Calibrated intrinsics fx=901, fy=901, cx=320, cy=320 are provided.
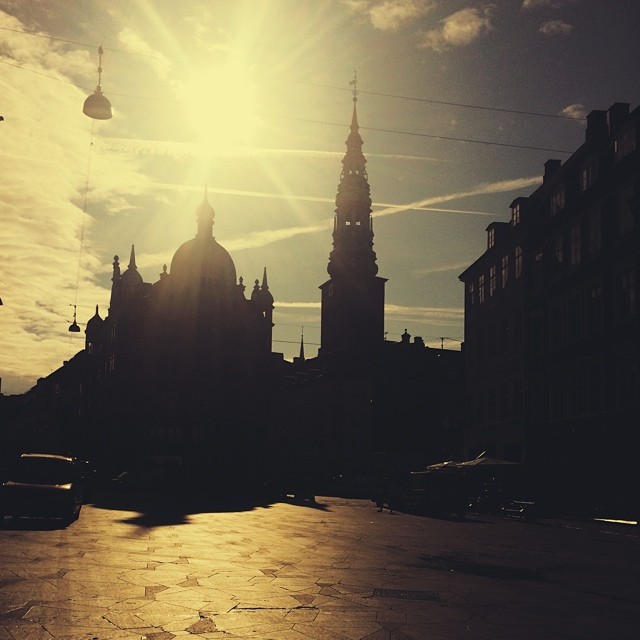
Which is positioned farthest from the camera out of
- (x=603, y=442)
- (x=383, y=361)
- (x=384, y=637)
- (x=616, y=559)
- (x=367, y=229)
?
(x=367, y=229)

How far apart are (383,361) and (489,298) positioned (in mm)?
34764

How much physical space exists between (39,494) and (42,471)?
74.0 inches

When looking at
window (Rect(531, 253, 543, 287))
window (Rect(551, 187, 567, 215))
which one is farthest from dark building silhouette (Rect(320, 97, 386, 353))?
window (Rect(551, 187, 567, 215))

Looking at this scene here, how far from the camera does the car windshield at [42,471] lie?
24.3 meters

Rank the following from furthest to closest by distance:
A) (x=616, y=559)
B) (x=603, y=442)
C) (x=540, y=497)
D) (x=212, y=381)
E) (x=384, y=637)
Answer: (x=212, y=381) < (x=540, y=497) < (x=603, y=442) < (x=616, y=559) < (x=384, y=637)

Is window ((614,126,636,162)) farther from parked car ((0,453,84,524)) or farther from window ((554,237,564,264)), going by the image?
parked car ((0,453,84,524))

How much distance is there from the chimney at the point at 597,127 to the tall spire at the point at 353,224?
182 feet

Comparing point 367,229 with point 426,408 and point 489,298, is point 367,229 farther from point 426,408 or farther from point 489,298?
point 489,298

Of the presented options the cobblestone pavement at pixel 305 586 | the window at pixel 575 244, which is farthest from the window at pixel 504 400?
the cobblestone pavement at pixel 305 586

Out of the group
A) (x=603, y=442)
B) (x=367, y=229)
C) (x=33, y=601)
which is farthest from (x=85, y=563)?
(x=367, y=229)

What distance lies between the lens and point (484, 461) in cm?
4038

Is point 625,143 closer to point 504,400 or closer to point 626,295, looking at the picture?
point 626,295

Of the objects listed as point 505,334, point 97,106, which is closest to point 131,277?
point 505,334

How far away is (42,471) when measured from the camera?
24.8m
